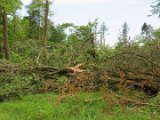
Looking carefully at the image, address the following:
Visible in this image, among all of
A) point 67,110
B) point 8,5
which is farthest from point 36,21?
point 67,110

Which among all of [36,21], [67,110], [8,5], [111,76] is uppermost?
[36,21]

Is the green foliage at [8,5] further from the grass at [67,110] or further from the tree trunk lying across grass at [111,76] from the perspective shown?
the grass at [67,110]

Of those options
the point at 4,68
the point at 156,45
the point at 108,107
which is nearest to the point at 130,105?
the point at 108,107

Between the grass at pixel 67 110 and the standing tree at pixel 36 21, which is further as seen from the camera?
the standing tree at pixel 36 21

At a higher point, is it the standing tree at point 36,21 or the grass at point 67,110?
the standing tree at point 36,21

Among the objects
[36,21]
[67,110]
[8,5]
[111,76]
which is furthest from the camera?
[36,21]

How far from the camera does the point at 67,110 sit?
28.2 ft

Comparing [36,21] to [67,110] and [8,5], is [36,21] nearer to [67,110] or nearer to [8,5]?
[8,5]

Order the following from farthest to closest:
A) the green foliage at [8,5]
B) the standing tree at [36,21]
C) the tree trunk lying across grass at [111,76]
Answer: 1. the standing tree at [36,21]
2. the green foliage at [8,5]
3. the tree trunk lying across grass at [111,76]

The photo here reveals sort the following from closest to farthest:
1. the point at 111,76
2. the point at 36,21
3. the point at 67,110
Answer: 1. the point at 67,110
2. the point at 111,76
3. the point at 36,21

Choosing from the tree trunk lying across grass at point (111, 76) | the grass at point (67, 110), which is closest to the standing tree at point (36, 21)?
the tree trunk lying across grass at point (111, 76)

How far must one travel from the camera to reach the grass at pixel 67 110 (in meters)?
8.09

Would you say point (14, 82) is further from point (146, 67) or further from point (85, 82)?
point (146, 67)

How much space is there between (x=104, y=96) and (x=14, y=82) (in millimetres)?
3880
